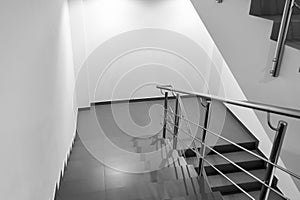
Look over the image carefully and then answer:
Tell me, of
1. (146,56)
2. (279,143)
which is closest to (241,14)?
(279,143)

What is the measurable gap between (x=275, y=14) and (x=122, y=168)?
2.47 metres

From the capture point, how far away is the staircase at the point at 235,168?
3.23 metres

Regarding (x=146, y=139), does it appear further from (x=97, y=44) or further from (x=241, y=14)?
(x=241, y=14)

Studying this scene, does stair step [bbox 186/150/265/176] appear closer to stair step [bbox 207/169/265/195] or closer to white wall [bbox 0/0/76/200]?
stair step [bbox 207/169/265/195]

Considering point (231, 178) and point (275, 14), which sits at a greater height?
point (275, 14)

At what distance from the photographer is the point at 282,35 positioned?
4.06ft

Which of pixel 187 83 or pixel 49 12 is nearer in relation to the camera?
pixel 49 12

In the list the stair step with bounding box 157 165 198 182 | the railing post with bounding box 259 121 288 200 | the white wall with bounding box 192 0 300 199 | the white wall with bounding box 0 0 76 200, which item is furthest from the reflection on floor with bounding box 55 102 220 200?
the white wall with bounding box 192 0 300 199

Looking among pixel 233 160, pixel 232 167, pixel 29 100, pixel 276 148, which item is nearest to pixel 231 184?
pixel 232 167

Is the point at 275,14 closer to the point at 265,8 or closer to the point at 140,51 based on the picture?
the point at 265,8

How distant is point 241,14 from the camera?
1622mm

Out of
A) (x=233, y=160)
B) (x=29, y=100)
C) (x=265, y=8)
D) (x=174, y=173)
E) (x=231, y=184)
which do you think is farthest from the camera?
(x=233, y=160)

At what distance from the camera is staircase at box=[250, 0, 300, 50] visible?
4.14 feet

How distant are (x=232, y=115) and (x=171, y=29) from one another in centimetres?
201
